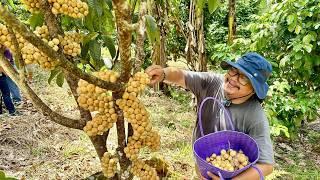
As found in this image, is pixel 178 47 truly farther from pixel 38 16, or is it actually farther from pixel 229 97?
pixel 38 16

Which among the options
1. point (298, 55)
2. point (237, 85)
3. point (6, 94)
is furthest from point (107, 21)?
point (6, 94)

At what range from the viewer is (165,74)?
171cm

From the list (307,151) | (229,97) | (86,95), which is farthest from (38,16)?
(307,151)

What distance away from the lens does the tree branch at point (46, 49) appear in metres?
0.78

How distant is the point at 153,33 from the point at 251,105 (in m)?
0.74

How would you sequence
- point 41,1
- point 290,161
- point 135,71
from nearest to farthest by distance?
point 41,1, point 135,71, point 290,161

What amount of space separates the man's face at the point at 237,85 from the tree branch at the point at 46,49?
79 cm

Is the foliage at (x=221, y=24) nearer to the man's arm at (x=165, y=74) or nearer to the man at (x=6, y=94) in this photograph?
the man at (x=6, y=94)

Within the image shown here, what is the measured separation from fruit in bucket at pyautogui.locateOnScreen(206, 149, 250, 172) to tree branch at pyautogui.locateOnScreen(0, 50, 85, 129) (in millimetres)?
613

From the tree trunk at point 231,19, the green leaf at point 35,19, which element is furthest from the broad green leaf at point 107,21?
the tree trunk at point 231,19

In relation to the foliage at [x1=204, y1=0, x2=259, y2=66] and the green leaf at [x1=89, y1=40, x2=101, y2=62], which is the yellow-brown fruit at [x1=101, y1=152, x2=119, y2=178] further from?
the foliage at [x1=204, y1=0, x2=259, y2=66]

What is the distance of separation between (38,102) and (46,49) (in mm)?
281

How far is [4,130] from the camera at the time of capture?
368 cm

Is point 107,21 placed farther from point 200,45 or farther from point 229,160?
point 200,45
